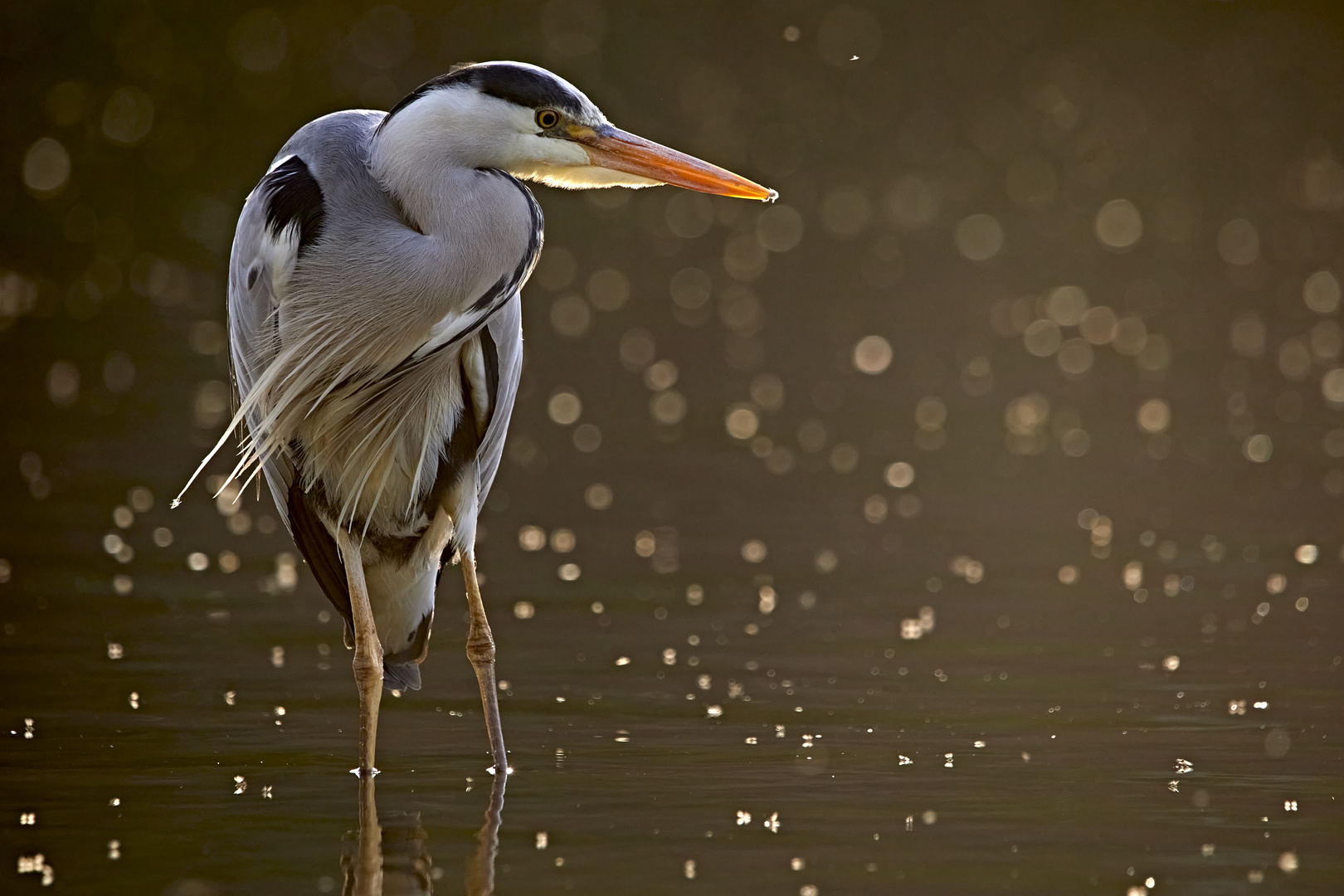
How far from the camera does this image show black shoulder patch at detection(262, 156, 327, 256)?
5168 millimetres

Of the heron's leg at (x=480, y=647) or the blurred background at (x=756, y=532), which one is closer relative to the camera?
the blurred background at (x=756, y=532)

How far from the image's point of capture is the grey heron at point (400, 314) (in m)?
5.03

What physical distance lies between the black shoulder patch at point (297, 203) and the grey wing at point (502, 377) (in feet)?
1.87

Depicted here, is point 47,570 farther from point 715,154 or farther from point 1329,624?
point 715,154

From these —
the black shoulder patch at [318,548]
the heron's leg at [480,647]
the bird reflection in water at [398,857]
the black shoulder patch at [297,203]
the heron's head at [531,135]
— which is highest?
the heron's head at [531,135]

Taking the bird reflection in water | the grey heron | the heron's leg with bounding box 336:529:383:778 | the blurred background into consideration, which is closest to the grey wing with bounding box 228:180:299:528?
the grey heron

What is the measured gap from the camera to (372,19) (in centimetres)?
3156

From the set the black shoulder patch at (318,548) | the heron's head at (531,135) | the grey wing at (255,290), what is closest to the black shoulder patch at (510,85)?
the heron's head at (531,135)

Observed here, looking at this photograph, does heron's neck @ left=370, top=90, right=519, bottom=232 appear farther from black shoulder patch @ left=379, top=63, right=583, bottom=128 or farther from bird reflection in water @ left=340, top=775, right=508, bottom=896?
bird reflection in water @ left=340, top=775, right=508, bottom=896

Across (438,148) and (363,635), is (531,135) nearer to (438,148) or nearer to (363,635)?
(438,148)

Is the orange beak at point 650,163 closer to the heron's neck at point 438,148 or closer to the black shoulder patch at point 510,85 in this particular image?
the black shoulder patch at point 510,85

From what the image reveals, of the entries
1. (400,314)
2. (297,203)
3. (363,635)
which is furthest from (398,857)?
(297,203)

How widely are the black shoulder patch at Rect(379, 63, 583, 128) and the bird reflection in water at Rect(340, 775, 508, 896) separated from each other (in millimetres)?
1756

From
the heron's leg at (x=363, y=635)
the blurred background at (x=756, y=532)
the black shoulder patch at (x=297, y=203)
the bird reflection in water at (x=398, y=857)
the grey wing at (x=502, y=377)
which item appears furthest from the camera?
the grey wing at (x=502, y=377)
